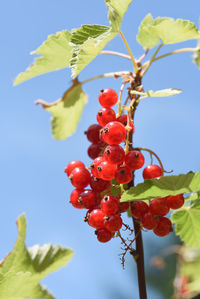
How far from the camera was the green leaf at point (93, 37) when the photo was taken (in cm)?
112

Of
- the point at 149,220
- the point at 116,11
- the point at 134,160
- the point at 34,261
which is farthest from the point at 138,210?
the point at 116,11

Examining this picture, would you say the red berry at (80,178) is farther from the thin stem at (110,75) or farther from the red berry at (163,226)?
the thin stem at (110,75)

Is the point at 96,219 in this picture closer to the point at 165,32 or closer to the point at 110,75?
the point at 110,75

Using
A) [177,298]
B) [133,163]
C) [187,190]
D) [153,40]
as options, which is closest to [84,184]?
[133,163]

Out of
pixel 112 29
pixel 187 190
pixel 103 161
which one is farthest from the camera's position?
pixel 112 29

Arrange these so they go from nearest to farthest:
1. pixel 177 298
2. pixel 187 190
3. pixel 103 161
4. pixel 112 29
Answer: pixel 177 298 → pixel 187 190 → pixel 103 161 → pixel 112 29

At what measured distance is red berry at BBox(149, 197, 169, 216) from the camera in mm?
1064

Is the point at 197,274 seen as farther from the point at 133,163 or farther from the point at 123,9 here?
the point at 123,9

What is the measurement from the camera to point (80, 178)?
1165 millimetres

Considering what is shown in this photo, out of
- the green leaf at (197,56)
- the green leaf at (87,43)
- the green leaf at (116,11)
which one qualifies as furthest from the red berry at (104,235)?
the green leaf at (197,56)

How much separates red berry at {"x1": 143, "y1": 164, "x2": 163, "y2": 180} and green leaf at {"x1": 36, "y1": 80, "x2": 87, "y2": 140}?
2.34 feet

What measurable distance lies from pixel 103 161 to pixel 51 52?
564 millimetres

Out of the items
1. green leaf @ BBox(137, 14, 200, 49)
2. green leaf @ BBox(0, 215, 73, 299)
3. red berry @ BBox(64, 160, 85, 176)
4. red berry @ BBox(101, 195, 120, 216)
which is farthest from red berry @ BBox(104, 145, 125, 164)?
green leaf @ BBox(137, 14, 200, 49)

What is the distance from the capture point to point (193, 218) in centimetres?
116
